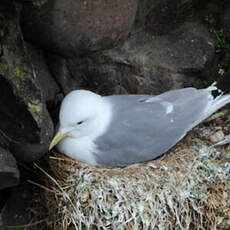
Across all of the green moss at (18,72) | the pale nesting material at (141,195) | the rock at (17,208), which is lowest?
the rock at (17,208)

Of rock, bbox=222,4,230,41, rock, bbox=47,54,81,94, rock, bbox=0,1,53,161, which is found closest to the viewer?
rock, bbox=0,1,53,161

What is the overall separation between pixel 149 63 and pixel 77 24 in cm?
54

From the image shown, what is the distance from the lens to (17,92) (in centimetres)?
179

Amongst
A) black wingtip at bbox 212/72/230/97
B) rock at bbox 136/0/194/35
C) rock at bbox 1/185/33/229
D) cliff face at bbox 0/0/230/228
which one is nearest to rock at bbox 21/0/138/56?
cliff face at bbox 0/0/230/228

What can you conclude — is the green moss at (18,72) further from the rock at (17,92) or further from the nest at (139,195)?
the nest at (139,195)

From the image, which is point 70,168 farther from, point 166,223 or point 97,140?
point 166,223

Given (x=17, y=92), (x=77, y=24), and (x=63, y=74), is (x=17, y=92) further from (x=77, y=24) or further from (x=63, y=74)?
(x=63, y=74)

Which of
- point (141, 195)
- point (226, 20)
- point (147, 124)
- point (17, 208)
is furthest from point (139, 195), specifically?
point (226, 20)

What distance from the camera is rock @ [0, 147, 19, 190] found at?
187 centimetres

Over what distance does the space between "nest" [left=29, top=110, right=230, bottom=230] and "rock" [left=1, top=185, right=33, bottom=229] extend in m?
0.07

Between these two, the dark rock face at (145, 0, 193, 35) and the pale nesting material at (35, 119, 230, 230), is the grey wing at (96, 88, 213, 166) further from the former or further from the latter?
the dark rock face at (145, 0, 193, 35)

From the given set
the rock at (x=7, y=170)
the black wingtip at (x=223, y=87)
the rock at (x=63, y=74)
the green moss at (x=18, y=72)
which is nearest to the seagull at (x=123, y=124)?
the black wingtip at (x=223, y=87)

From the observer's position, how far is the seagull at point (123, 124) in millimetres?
2309

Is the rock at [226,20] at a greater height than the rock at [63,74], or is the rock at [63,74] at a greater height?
the rock at [226,20]
